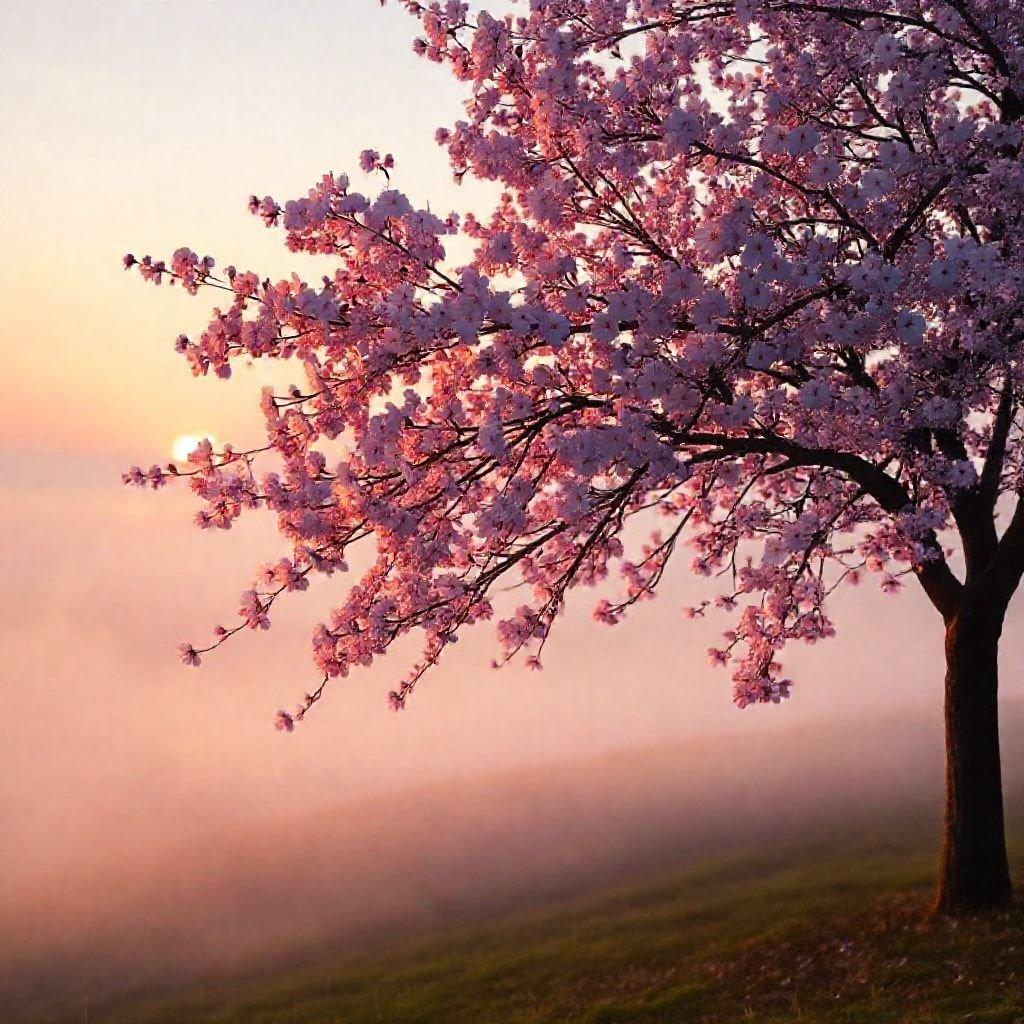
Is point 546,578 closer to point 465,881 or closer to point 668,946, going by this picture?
point 668,946

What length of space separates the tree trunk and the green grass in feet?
2.36

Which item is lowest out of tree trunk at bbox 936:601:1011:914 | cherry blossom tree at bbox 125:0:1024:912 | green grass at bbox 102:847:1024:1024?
green grass at bbox 102:847:1024:1024

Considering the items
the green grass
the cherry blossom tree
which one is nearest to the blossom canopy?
the cherry blossom tree

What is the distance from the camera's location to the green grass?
1546cm

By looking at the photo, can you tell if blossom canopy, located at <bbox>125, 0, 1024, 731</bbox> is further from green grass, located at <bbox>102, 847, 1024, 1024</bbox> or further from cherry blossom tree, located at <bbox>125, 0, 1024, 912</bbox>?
green grass, located at <bbox>102, 847, 1024, 1024</bbox>

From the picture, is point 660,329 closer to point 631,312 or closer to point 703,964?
point 631,312

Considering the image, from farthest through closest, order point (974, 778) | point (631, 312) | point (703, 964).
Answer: point (703, 964), point (974, 778), point (631, 312)

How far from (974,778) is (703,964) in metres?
6.10

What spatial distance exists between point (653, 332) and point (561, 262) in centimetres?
161

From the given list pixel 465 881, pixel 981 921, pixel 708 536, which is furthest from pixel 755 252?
pixel 465 881

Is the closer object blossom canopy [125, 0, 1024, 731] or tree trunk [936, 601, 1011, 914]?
blossom canopy [125, 0, 1024, 731]

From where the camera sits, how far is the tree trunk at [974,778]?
17.7m

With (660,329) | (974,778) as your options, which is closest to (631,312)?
(660,329)

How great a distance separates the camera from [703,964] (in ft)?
65.4
